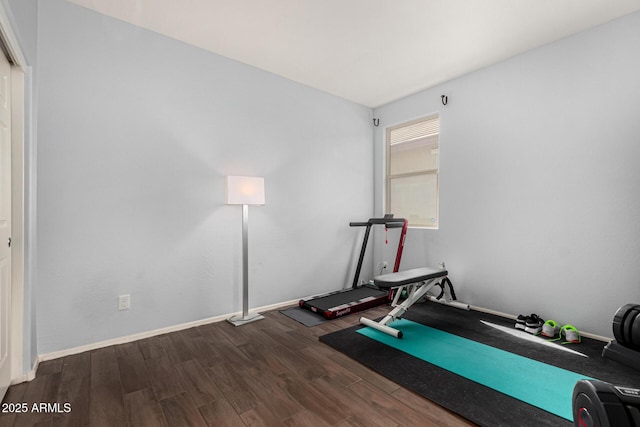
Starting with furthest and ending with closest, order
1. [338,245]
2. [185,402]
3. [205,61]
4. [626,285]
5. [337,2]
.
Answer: [338,245] < [205,61] < [626,285] < [337,2] < [185,402]

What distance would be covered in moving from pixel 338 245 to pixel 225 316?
1792 millimetres

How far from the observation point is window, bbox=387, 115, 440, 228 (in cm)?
414

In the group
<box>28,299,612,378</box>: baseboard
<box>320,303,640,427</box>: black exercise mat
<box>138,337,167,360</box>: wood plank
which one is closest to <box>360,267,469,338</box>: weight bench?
<box>320,303,640,427</box>: black exercise mat

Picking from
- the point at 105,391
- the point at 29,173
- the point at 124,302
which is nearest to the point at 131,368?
the point at 105,391

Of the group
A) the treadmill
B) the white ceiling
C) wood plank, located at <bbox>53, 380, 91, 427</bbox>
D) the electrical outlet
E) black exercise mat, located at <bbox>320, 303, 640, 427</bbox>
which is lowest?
wood plank, located at <bbox>53, 380, 91, 427</bbox>

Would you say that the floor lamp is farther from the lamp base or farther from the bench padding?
the bench padding

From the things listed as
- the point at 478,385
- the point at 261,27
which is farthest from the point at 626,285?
the point at 261,27

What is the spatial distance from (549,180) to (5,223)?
4369 millimetres

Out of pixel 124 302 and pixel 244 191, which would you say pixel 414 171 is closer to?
pixel 244 191

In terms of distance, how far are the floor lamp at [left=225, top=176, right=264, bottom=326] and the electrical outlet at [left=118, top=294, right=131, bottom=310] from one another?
95 centimetres

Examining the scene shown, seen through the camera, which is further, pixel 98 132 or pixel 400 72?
pixel 400 72

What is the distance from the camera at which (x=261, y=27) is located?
9.16 feet

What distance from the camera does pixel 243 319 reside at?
320 centimetres

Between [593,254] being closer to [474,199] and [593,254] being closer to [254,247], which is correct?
[474,199]
